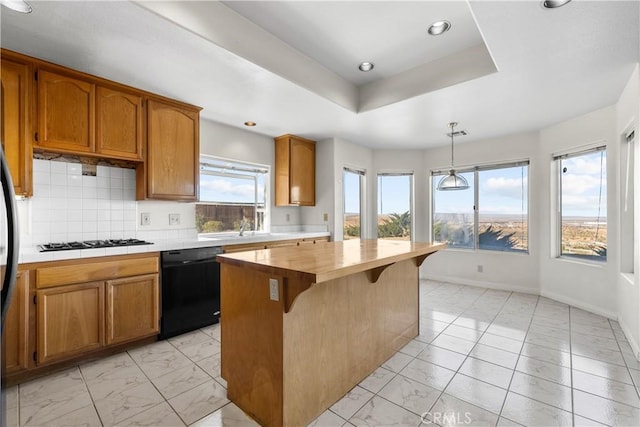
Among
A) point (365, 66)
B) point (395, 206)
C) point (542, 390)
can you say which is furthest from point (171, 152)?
point (395, 206)

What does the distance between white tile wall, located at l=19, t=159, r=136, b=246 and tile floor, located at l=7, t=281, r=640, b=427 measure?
1154mm

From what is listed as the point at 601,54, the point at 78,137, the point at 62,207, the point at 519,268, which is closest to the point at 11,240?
the point at 78,137

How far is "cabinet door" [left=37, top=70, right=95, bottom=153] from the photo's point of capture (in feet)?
7.51

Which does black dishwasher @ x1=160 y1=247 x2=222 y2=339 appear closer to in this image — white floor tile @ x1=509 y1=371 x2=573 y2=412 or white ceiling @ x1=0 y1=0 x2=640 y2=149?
white ceiling @ x1=0 y1=0 x2=640 y2=149

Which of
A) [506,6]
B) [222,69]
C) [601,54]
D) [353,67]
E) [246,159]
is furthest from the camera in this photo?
[246,159]

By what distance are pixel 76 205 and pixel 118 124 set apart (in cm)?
85

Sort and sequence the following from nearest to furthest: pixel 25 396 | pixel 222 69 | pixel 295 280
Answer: pixel 295 280 < pixel 25 396 < pixel 222 69

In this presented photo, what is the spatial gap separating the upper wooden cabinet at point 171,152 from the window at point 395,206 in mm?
3342

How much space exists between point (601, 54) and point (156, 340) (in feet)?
14.3

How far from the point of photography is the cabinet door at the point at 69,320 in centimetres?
215

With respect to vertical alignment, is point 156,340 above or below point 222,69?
below

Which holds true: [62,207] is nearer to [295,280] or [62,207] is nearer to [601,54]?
[295,280]

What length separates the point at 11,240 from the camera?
1026 mm

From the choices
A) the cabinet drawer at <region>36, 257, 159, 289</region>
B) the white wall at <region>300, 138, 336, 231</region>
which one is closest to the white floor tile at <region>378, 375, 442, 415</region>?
the cabinet drawer at <region>36, 257, 159, 289</region>
